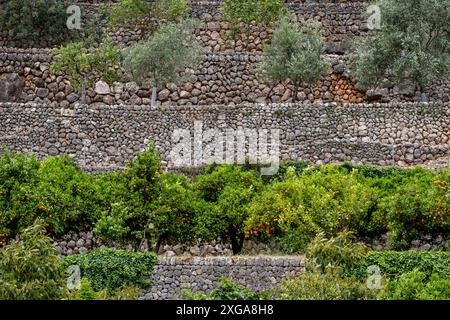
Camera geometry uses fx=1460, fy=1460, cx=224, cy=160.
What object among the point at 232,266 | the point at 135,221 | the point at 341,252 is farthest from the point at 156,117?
the point at 341,252

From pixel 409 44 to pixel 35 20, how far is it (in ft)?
60.8

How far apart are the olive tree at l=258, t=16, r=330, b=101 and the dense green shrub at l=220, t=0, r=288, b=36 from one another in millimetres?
3785

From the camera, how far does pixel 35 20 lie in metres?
68.9

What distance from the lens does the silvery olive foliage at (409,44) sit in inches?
2410

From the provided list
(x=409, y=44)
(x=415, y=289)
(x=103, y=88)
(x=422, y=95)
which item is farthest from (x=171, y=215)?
(x=422, y=95)

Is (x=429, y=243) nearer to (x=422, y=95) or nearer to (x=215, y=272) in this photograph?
(x=215, y=272)

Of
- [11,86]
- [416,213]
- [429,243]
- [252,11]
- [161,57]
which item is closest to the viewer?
[416,213]

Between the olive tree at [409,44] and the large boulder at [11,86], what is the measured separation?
15117 millimetres

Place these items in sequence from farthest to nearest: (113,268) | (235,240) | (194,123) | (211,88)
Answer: (211,88) < (194,123) < (235,240) < (113,268)

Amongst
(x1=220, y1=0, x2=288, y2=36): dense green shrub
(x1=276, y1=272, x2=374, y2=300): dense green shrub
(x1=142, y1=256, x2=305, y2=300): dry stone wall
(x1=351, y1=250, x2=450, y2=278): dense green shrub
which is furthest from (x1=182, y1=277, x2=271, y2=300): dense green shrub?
(x1=220, y1=0, x2=288, y2=36): dense green shrub

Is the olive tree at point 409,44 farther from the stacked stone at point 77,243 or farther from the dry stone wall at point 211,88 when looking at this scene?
the stacked stone at point 77,243

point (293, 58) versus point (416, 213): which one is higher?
point (293, 58)
